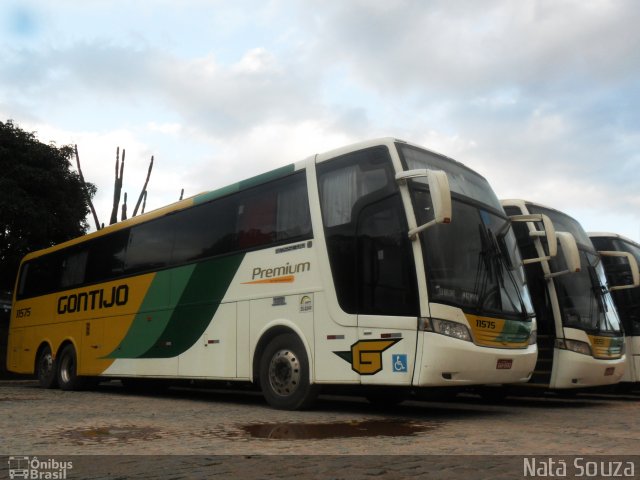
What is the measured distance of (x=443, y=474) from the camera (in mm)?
4562

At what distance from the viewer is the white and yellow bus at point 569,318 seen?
34.3ft

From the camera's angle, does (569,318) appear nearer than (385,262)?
No

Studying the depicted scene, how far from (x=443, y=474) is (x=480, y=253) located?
4.42 metres

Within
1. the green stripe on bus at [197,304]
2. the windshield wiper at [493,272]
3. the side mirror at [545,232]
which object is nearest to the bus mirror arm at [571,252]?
the side mirror at [545,232]

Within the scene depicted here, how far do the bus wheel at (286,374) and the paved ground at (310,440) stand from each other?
250 millimetres

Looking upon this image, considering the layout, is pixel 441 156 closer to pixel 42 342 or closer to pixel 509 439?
pixel 509 439

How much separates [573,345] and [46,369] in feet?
38.6

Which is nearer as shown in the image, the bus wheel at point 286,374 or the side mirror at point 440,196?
the side mirror at point 440,196

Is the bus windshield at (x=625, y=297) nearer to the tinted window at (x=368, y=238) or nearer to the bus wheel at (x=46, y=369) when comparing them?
the tinted window at (x=368, y=238)

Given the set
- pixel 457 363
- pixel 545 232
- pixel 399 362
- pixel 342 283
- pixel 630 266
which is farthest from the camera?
pixel 630 266

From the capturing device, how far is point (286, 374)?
9.20m

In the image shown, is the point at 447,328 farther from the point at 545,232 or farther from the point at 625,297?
the point at 625,297

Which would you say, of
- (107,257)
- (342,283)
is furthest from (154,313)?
(342,283)

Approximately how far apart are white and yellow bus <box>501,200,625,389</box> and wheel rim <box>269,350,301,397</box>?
404 cm
